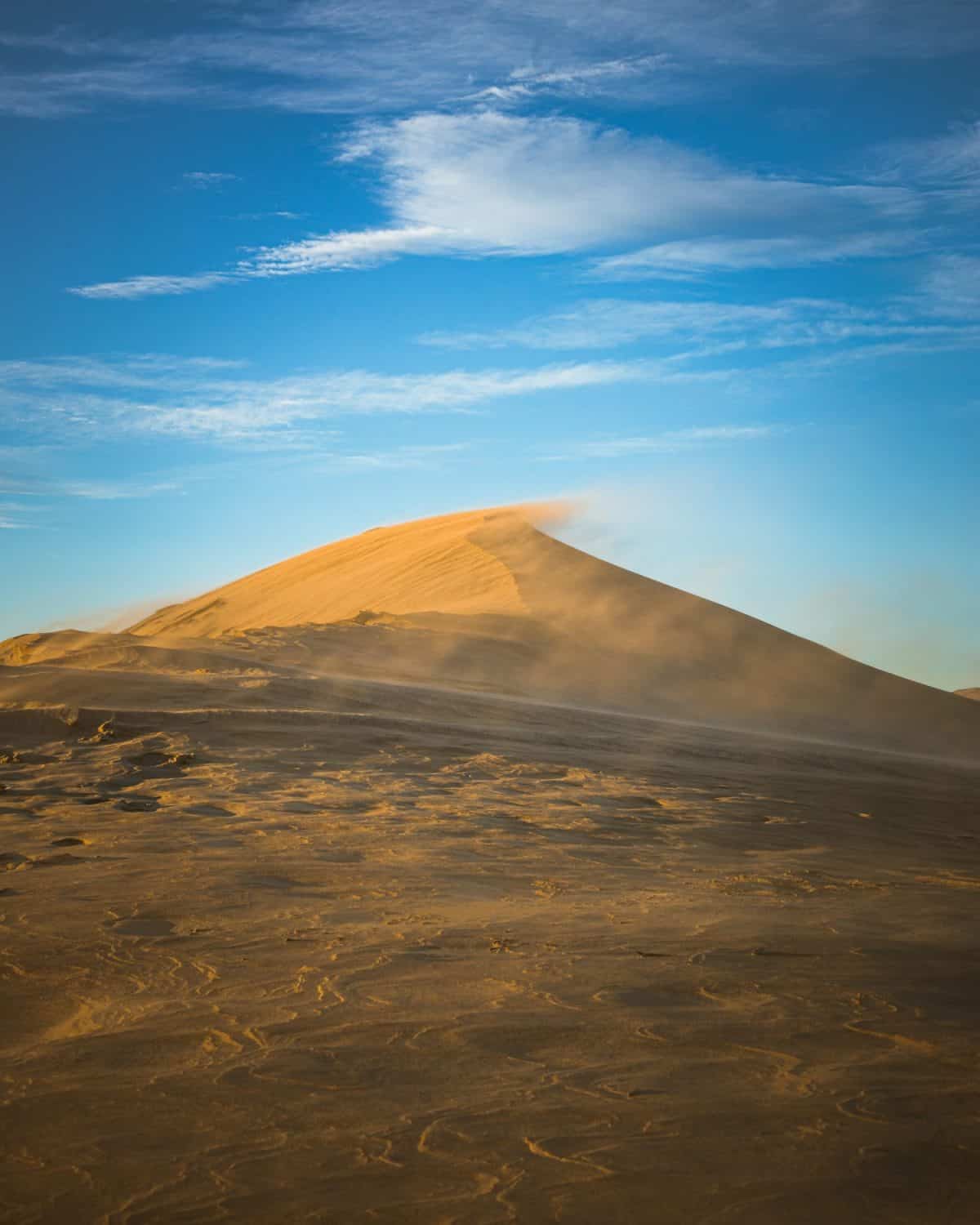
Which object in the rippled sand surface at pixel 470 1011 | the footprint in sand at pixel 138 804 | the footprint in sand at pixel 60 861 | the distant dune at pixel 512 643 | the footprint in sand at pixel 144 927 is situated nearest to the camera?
the rippled sand surface at pixel 470 1011

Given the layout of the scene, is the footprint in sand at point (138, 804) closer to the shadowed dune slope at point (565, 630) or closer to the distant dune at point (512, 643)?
the distant dune at point (512, 643)

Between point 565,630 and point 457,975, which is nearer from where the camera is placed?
point 457,975

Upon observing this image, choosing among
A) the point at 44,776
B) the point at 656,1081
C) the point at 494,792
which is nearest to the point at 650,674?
the point at 494,792

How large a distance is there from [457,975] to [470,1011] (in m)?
0.43

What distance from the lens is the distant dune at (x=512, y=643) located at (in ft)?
56.6

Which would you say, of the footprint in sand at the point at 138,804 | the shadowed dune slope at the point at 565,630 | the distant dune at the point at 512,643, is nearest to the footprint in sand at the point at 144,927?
the footprint in sand at the point at 138,804

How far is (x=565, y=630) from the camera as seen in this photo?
23406 mm

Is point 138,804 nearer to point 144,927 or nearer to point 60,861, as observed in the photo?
point 60,861

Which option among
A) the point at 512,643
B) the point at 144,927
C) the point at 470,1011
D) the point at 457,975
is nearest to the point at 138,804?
the point at 144,927

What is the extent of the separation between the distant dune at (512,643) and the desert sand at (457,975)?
4086mm

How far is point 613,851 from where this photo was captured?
22.6 feet

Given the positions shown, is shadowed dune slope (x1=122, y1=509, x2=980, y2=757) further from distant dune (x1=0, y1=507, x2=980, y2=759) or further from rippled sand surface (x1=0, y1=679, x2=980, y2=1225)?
rippled sand surface (x1=0, y1=679, x2=980, y2=1225)

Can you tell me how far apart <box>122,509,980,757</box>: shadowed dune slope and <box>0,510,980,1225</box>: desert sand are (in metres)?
7.74

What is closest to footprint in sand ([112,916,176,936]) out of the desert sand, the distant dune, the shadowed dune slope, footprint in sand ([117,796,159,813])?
the desert sand
